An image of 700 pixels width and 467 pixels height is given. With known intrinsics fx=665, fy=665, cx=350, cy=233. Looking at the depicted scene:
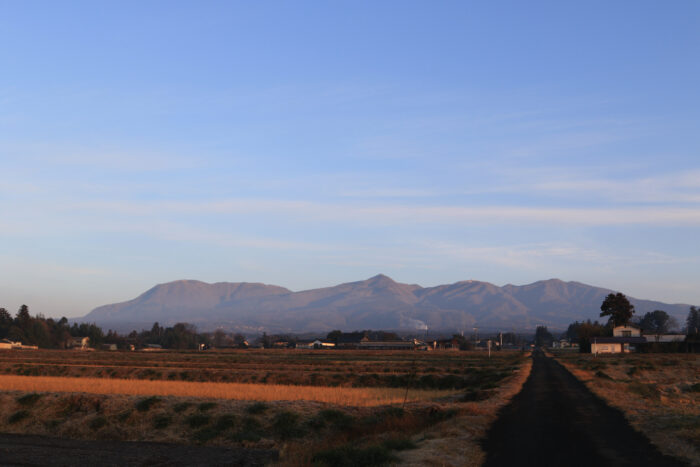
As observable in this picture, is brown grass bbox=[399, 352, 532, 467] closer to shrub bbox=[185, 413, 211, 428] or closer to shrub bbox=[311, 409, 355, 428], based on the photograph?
shrub bbox=[311, 409, 355, 428]

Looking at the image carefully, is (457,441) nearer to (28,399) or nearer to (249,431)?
(249,431)

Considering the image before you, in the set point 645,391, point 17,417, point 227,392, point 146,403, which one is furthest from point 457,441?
point 645,391

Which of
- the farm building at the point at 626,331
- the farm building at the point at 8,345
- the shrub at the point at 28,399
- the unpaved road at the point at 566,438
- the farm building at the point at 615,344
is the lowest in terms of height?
the farm building at the point at 8,345

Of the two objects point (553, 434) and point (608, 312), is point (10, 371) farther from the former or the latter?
point (608, 312)

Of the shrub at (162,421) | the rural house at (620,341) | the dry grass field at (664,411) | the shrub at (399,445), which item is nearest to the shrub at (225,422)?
the shrub at (162,421)

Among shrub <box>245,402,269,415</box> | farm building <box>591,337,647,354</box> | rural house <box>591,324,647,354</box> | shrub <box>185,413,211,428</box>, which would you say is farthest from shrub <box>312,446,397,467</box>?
farm building <box>591,337,647,354</box>

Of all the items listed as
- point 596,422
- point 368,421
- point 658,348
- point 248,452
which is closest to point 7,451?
point 248,452

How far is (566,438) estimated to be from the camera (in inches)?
909

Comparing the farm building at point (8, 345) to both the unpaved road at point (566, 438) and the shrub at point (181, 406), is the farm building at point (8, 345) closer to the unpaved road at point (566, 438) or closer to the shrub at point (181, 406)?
the shrub at point (181, 406)

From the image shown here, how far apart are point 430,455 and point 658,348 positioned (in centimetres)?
13353

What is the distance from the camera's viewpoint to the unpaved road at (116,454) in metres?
23.8

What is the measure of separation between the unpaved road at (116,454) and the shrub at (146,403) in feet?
12.4

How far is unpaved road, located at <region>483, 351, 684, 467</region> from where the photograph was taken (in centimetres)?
1921

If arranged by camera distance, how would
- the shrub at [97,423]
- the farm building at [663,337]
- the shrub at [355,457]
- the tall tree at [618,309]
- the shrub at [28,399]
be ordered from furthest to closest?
the tall tree at [618,309] < the farm building at [663,337] < the shrub at [28,399] < the shrub at [97,423] < the shrub at [355,457]
